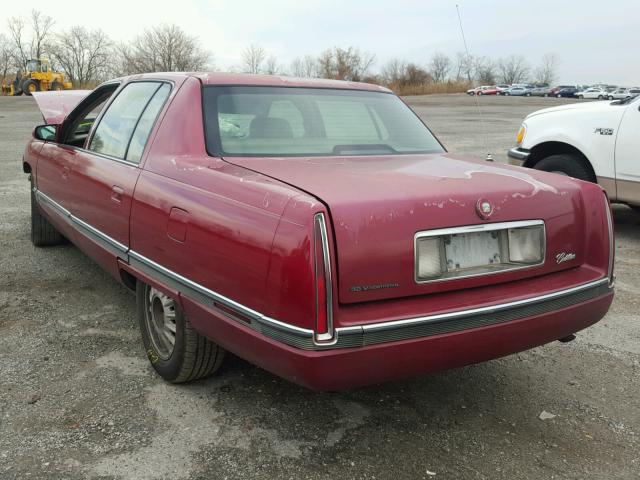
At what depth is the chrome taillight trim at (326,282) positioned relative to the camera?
2053 millimetres

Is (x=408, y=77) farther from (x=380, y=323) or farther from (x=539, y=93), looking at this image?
(x=380, y=323)

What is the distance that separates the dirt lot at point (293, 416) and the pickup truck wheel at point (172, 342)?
0.36 feet

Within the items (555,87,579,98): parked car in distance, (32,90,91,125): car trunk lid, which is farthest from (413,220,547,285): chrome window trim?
(555,87,579,98): parked car in distance

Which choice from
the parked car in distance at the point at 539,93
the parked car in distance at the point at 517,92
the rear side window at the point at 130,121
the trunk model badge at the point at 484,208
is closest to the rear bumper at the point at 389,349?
the trunk model badge at the point at 484,208

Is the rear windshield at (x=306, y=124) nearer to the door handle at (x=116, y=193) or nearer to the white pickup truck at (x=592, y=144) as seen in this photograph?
the door handle at (x=116, y=193)

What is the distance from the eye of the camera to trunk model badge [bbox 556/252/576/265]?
102 inches

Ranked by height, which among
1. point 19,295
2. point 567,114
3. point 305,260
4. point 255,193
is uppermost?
point 567,114

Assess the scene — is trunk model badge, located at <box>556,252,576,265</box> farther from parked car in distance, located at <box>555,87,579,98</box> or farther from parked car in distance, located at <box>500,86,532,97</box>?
parked car in distance, located at <box>500,86,532,97</box>

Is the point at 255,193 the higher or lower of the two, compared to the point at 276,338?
higher

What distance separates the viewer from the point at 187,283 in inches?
99.8

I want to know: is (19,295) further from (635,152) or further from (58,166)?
(635,152)

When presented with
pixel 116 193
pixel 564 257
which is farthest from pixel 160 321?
pixel 564 257

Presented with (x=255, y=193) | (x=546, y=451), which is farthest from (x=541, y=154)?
(x=255, y=193)

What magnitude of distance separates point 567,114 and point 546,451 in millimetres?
4847
